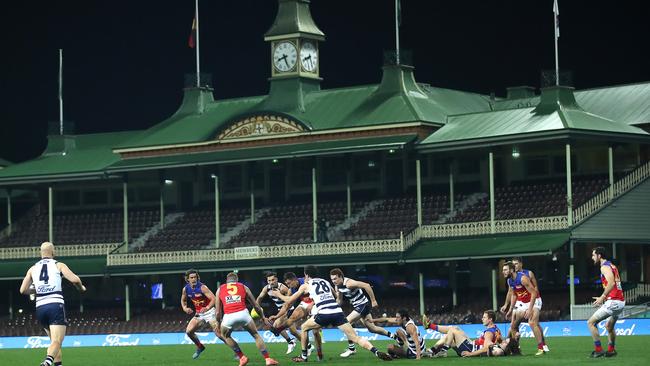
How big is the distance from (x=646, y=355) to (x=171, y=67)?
6087 centimetres

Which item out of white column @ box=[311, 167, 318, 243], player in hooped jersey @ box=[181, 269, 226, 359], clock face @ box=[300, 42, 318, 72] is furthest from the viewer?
clock face @ box=[300, 42, 318, 72]

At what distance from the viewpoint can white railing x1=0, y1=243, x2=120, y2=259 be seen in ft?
251

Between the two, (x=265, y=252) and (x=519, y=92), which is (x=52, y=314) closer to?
(x=265, y=252)

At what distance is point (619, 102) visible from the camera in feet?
230

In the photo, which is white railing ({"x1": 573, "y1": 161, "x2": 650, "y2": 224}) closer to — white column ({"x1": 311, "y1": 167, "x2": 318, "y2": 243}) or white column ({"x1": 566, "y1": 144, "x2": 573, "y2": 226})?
white column ({"x1": 566, "y1": 144, "x2": 573, "y2": 226})

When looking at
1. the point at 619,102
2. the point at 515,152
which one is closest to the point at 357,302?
the point at 515,152

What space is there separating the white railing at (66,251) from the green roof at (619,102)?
1989 centimetres

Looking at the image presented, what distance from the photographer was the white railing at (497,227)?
62.3 metres

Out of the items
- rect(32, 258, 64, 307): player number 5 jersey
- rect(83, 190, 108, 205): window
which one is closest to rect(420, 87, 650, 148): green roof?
rect(83, 190, 108, 205): window

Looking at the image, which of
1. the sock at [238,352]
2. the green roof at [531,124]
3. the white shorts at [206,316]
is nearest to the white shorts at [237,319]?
the sock at [238,352]

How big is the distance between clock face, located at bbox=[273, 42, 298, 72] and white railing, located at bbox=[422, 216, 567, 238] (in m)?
11.8

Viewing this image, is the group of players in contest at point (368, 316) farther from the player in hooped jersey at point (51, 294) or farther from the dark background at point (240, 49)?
the dark background at point (240, 49)

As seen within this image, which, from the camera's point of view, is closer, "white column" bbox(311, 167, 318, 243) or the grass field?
the grass field

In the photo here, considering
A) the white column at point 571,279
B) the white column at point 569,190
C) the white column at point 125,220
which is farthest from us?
the white column at point 125,220
